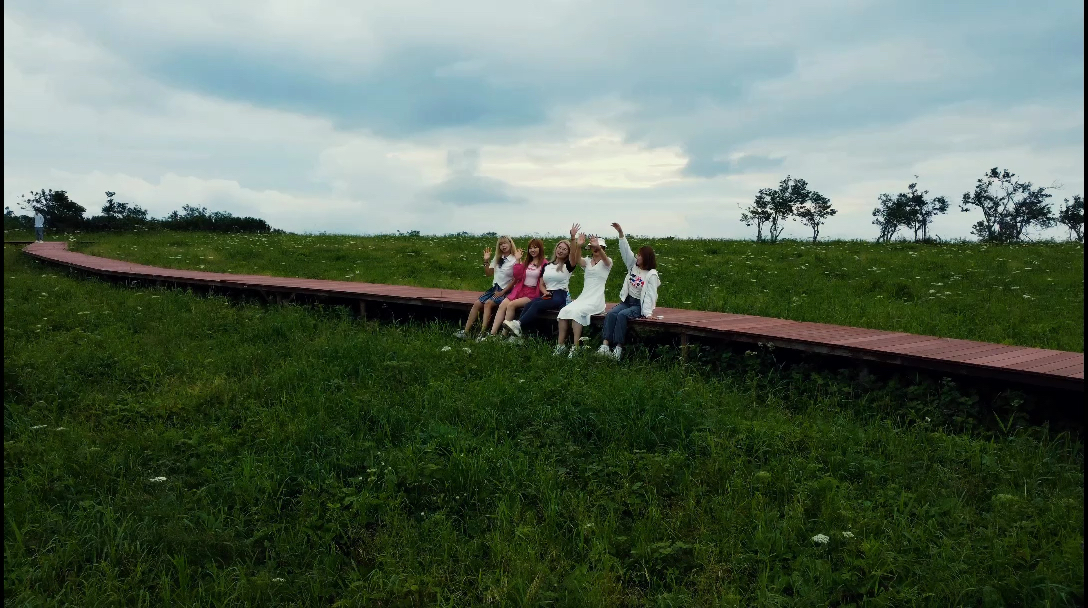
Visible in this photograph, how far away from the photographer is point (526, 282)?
9.62 m

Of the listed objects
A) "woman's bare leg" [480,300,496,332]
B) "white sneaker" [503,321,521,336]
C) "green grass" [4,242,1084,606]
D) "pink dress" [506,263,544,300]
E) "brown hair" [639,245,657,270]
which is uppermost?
"brown hair" [639,245,657,270]

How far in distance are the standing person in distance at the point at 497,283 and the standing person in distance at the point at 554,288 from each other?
1.23 feet

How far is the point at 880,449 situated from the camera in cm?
559

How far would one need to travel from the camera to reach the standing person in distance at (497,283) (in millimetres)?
9609

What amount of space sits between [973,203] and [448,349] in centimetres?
3905

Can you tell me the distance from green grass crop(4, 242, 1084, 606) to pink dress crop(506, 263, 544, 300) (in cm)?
180

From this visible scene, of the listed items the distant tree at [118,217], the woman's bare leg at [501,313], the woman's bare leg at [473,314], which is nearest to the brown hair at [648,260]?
the woman's bare leg at [501,313]

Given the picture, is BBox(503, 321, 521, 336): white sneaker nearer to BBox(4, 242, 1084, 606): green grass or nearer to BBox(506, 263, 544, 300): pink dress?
BBox(506, 263, 544, 300): pink dress

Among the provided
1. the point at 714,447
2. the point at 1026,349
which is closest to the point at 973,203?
the point at 1026,349

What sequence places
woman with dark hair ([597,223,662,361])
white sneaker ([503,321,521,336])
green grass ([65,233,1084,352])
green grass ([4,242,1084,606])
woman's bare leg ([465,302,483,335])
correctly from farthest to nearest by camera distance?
green grass ([65,233,1084,352]) < woman's bare leg ([465,302,483,335]) < white sneaker ([503,321,521,336]) < woman with dark hair ([597,223,662,361]) < green grass ([4,242,1084,606])

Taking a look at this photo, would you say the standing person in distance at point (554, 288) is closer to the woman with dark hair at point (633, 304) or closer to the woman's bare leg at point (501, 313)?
the woman's bare leg at point (501, 313)

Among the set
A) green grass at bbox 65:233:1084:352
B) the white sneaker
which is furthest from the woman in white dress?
green grass at bbox 65:233:1084:352

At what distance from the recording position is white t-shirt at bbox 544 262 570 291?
9.53 m

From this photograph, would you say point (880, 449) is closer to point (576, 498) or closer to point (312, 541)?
point (576, 498)
